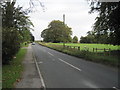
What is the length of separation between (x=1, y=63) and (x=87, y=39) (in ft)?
393

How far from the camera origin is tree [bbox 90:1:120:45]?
1839 cm

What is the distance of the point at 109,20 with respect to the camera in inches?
782

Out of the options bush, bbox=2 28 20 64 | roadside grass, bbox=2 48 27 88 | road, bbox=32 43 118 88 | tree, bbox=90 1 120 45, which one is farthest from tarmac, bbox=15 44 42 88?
tree, bbox=90 1 120 45

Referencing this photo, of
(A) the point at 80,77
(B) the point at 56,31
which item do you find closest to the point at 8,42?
(A) the point at 80,77

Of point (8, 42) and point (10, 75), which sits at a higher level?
point (8, 42)

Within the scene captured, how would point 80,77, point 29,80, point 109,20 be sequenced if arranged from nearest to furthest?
point 29,80
point 80,77
point 109,20

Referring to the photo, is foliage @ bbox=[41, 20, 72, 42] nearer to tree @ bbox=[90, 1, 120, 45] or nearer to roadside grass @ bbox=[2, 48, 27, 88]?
tree @ bbox=[90, 1, 120, 45]

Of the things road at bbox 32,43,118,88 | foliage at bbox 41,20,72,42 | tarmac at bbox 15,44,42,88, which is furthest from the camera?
foliage at bbox 41,20,72,42

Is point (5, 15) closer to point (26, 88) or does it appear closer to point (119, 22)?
point (119, 22)

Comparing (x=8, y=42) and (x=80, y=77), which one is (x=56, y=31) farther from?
(x=80, y=77)

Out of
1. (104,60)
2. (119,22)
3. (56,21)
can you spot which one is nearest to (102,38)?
(119,22)

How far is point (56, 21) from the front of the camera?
4493 inches

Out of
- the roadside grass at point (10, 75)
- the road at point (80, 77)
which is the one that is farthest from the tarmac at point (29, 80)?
the road at point (80, 77)

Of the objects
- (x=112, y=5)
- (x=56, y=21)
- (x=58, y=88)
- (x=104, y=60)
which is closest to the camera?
(x=58, y=88)
